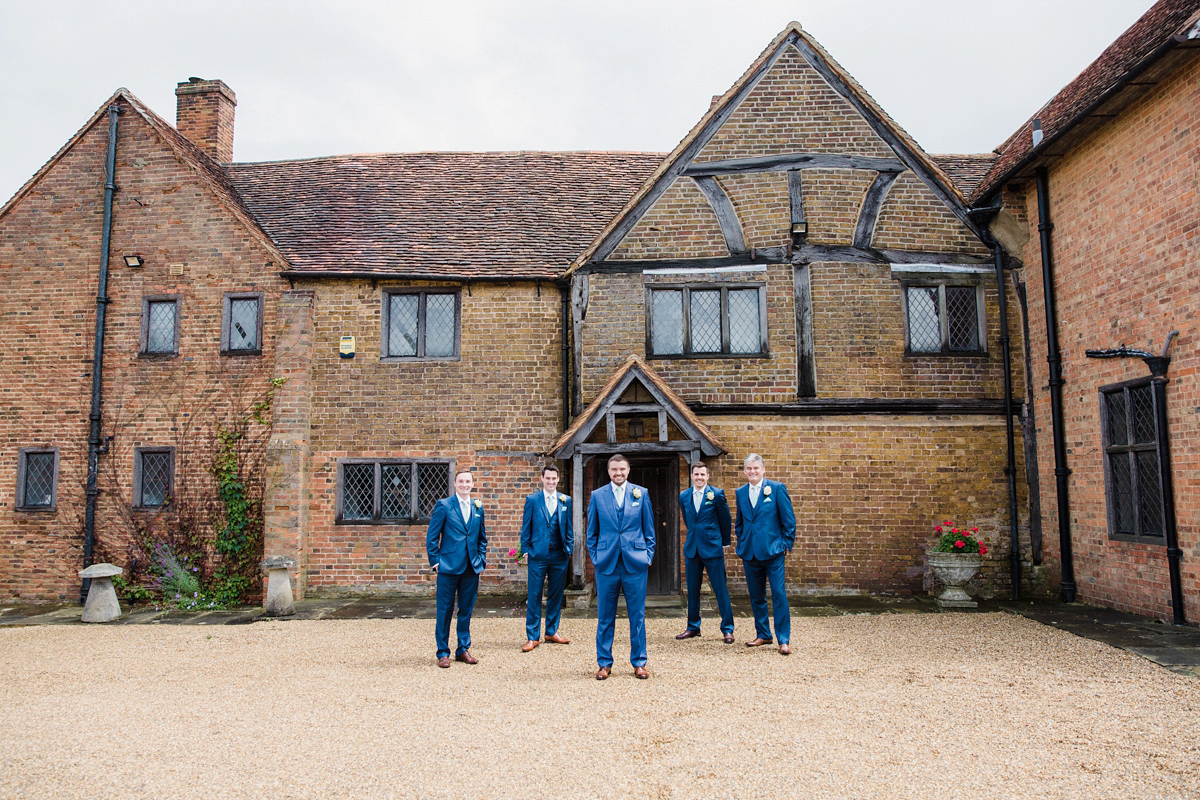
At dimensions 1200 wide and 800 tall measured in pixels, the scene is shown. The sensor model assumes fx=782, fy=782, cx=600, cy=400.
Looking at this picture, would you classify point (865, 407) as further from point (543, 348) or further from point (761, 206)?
point (543, 348)

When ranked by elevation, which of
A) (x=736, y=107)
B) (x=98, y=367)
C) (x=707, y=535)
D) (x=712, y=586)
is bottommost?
(x=712, y=586)

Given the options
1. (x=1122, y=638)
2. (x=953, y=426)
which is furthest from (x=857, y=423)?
(x=1122, y=638)

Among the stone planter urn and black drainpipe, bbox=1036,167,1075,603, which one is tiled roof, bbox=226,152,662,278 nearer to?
black drainpipe, bbox=1036,167,1075,603

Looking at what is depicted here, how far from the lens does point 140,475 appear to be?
38.8 ft

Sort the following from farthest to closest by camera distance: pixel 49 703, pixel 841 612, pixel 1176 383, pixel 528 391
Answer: pixel 528 391, pixel 841 612, pixel 1176 383, pixel 49 703

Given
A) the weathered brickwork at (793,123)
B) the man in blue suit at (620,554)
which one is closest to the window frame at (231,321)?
the weathered brickwork at (793,123)

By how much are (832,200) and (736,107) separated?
1981 millimetres

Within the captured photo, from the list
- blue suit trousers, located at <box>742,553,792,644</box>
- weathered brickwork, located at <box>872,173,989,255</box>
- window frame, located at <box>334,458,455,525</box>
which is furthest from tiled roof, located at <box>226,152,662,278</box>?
blue suit trousers, located at <box>742,553,792,644</box>

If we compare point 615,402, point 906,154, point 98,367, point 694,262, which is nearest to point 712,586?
point 615,402

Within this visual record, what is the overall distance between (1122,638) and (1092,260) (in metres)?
4.61

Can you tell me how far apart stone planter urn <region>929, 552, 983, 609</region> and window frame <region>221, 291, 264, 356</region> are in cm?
1000

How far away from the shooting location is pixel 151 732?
533 cm

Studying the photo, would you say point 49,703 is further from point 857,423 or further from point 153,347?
point 857,423

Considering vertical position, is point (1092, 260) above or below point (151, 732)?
above
